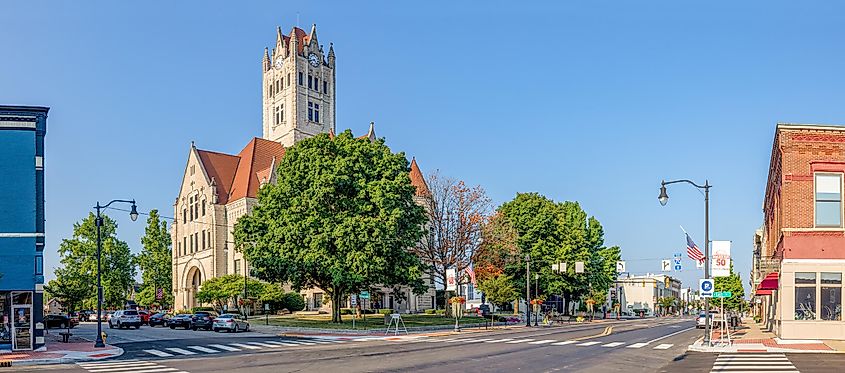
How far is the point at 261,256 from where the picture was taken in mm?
57875

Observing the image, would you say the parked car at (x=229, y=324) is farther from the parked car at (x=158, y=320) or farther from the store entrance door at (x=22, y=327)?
the store entrance door at (x=22, y=327)

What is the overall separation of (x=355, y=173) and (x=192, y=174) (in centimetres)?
5049

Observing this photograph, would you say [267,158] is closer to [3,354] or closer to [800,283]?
[3,354]

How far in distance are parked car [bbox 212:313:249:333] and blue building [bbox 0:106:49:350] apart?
18.8 metres

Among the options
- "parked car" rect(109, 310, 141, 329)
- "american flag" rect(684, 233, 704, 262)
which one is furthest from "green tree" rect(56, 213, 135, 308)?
"american flag" rect(684, 233, 704, 262)

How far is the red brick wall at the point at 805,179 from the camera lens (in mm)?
35812

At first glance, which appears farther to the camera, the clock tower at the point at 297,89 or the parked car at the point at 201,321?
the clock tower at the point at 297,89

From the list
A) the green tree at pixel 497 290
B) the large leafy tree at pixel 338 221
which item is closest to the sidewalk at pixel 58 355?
the large leafy tree at pixel 338 221

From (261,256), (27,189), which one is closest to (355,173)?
(261,256)

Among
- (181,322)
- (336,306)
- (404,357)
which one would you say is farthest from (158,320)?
(404,357)

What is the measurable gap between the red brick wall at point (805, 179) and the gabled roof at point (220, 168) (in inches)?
2844

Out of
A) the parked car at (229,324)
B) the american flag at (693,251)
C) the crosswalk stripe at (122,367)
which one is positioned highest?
the american flag at (693,251)

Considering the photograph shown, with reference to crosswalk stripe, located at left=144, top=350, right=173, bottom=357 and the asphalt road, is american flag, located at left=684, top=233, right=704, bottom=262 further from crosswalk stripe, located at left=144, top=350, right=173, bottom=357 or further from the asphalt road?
crosswalk stripe, located at left=144, top=350, right=173, bottom=357

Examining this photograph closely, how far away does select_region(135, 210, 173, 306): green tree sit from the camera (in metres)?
110
